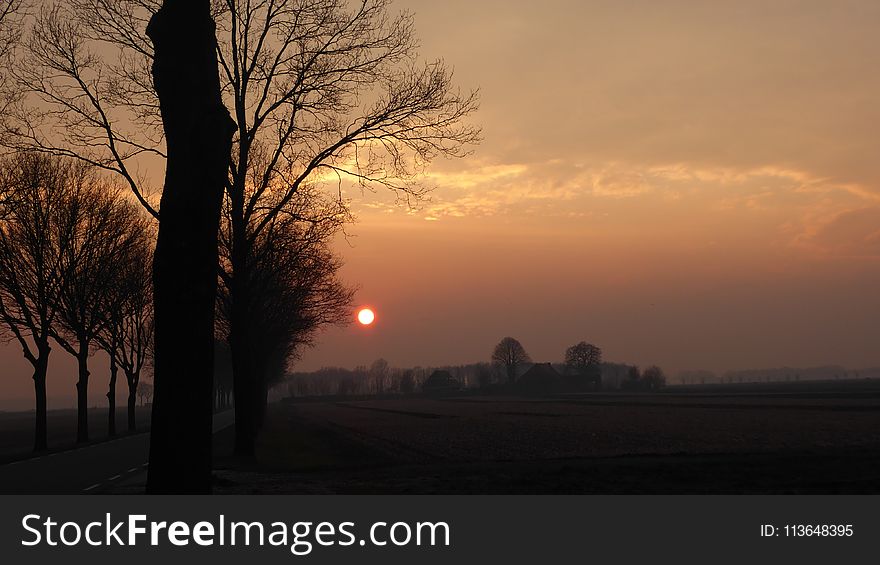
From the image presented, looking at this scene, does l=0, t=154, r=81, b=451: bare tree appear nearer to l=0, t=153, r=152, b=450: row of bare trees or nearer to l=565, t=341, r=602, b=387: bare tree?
l=0, t=153, r=152, b=450: row of bare trees

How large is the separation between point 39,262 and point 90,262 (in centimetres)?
265

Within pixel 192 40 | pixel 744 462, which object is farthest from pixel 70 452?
pixel 192 40

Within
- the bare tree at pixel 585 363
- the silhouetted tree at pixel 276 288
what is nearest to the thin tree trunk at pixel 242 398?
the silhouetted tree at pixel 276 288

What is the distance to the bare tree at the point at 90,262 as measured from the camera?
38125 millimetres

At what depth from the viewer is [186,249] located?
28.7 ft

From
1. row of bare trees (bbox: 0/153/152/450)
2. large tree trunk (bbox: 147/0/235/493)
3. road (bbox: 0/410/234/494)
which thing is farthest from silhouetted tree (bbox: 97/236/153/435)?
large tree trunk (bbox: 147/0/235/493)

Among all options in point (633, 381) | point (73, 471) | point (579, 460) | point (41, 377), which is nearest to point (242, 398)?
point (73, 471)

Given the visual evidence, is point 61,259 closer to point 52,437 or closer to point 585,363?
point 52,437

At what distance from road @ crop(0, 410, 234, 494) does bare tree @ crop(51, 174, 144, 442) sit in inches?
335

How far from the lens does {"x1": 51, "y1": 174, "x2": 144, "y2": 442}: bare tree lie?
125 ft

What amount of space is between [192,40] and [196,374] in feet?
12.7

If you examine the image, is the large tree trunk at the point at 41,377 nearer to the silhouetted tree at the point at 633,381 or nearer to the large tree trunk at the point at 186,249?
the large tree trunk at the point at 186,249

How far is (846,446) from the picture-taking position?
3011 cm
